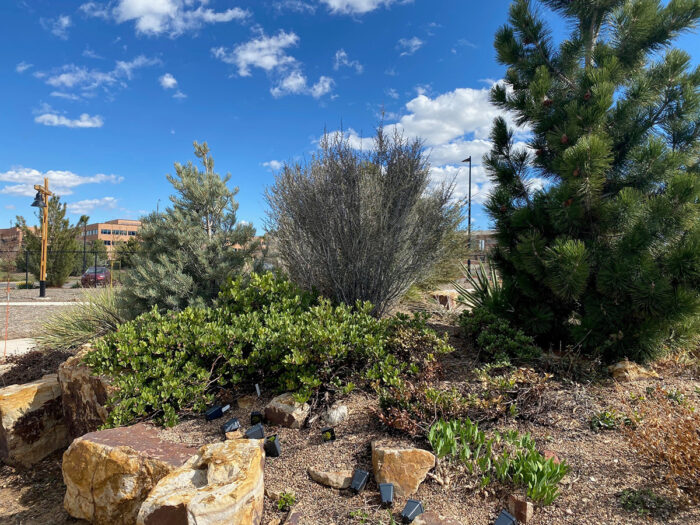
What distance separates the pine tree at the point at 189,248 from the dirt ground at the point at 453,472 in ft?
7.93

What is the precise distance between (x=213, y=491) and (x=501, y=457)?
5.36 ft

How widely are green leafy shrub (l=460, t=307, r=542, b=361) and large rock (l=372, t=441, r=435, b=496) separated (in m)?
1.50

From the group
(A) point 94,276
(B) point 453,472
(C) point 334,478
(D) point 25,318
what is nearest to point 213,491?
(C) point 334,478

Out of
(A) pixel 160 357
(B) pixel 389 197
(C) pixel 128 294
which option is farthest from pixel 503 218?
(C) pixel 128 294

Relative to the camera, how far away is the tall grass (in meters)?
6.04

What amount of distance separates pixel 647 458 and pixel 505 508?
0.93m

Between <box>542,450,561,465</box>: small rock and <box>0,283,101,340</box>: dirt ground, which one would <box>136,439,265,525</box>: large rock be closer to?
<box>542,450,561,465</box>: small rock

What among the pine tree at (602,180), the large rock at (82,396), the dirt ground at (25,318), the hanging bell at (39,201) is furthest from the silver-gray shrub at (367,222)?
the hanging bell at (39,201)

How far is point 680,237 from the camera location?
3.46 m

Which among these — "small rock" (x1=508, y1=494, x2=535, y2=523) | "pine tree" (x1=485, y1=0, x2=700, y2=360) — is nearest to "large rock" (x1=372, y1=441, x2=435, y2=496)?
"small rock" (x1=508, y1=494, x2=535, y2=523)

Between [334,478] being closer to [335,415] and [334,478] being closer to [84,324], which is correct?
[335,415]

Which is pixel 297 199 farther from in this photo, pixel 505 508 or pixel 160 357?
pixel 505 508

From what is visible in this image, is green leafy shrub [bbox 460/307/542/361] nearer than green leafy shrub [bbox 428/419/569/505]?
No

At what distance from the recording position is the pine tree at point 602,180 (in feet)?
11.2
